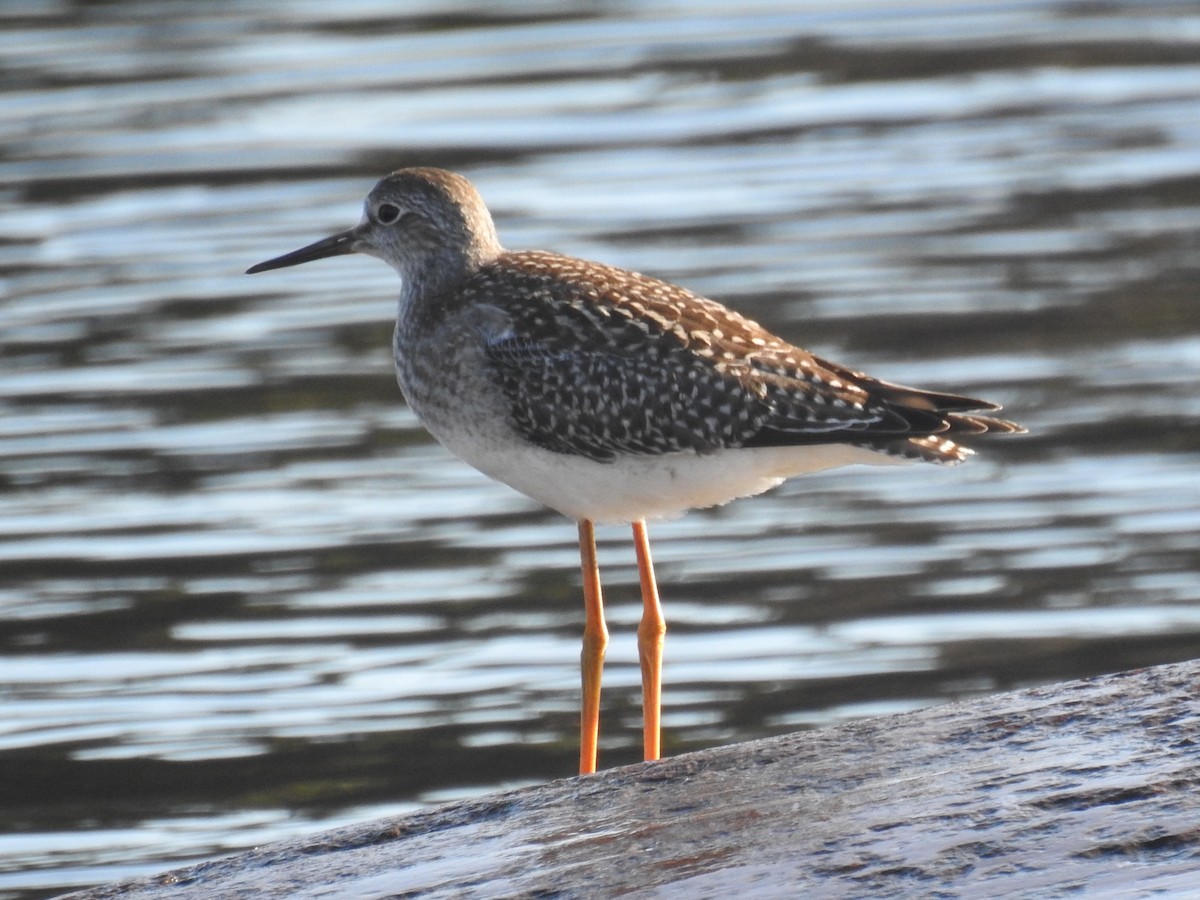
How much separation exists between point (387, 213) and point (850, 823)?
186 inches

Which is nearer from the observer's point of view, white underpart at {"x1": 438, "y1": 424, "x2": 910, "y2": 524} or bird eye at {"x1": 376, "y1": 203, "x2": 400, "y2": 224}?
white underpart at {"x1": 438, "y1": 424, "x2": 910, "y2": 524}

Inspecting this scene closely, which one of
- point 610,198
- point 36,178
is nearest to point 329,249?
point 610,198

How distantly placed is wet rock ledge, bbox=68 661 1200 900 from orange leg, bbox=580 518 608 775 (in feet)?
7.20

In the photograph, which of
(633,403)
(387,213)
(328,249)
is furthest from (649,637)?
(328,249)

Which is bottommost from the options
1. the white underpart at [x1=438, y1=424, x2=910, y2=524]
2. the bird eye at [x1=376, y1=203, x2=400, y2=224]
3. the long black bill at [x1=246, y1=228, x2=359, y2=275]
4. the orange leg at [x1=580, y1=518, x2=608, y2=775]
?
the orange leg at [x1=580, y1=518, x2=608, y2=775]

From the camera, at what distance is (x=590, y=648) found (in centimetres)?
997

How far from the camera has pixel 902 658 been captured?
11.1m

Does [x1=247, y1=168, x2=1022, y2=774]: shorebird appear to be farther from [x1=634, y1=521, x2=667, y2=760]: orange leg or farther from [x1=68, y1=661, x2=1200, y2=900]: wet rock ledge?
[x1=68, y1=661, x2=1200, y2=900]: wet rock ledge

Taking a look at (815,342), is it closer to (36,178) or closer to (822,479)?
(822,479)

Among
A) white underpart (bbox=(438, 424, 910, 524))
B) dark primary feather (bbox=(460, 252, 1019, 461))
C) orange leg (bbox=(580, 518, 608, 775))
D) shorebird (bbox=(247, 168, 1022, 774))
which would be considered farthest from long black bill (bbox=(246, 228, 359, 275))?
orange leg (bbox=(580, 518, 608, 775))

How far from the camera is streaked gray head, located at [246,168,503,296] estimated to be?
10.1 m

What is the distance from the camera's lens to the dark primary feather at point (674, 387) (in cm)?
891

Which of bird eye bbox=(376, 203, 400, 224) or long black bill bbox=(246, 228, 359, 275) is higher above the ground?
bird eye bbox=(376, 203, 400, 224)

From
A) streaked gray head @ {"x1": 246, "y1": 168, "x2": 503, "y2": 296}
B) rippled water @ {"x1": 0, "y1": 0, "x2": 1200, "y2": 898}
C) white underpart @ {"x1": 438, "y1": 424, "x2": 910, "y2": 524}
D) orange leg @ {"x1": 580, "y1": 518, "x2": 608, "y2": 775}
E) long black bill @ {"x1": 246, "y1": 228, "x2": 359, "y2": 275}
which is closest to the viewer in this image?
white underpart @ {"x1": 438, "y1": 424, "x2": 910, "y2": 524}
